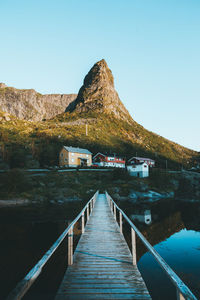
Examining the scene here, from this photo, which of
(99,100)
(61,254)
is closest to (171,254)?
(61,254)

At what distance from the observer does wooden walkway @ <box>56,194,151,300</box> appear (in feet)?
14.6

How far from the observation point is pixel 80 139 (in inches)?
3903

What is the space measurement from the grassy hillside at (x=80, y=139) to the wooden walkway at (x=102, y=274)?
2331 inches

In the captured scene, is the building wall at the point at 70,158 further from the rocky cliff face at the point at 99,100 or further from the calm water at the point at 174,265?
the rocky cliff face at the point at 99,100

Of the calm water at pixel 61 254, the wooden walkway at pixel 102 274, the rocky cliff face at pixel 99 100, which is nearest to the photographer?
the wooden walkway at pixel 102 274

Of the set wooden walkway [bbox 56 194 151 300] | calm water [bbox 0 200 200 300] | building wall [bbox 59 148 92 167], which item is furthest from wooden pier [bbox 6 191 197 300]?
building wall [bbox 59 148 92 167]

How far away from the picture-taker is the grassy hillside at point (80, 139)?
73.3m

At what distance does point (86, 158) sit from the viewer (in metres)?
70.7

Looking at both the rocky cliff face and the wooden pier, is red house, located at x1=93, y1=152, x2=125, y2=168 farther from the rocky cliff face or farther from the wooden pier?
the rocky cliff face

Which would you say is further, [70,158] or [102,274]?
[70,158]

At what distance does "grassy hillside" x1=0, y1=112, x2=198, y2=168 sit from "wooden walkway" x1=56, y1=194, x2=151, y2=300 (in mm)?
59210

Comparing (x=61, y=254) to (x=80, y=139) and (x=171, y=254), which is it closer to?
(x=171, y=254)

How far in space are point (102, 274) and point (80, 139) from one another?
94804 millimetres

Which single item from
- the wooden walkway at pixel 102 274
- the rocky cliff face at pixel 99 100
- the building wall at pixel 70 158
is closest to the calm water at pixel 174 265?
the wooden walkway at pixel 102 274
